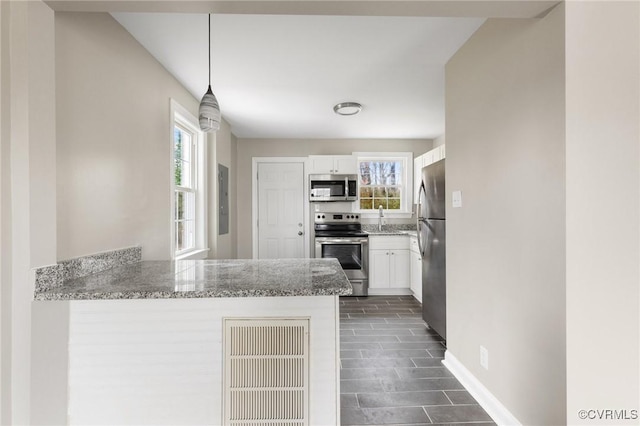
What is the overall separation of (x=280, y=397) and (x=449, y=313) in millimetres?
1605

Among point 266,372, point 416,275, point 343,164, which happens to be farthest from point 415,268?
point 266,372

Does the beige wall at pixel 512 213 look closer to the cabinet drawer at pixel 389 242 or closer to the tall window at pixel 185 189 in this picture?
the cabinet drawer at pixel 389 242

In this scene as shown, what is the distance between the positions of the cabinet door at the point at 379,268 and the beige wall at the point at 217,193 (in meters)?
1.95

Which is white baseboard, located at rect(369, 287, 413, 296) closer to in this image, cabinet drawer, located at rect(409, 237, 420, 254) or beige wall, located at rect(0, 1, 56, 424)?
cabinet drawer, located at rect(409, 237, 420, 254)

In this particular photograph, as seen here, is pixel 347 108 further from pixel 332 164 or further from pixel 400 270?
pixel 400 270

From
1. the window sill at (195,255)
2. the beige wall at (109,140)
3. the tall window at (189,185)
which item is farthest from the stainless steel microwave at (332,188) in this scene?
the beige wall at (109,140)

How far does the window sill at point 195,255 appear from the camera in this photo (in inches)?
118

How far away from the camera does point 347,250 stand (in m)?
4.50

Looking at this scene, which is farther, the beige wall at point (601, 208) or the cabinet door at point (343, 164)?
the cabinet door at point (343, 164)

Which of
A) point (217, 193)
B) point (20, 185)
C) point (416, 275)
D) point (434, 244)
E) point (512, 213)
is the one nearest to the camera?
point (20, 185)

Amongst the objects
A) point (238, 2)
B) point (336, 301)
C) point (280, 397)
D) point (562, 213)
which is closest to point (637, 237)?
point (562, 213)

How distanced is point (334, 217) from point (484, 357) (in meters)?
3.24

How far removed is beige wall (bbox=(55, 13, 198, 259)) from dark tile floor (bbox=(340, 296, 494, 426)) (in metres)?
1.71

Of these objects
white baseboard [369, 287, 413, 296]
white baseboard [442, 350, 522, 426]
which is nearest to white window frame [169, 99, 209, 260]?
white baseboard [369, 287, 413, 296]
